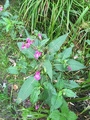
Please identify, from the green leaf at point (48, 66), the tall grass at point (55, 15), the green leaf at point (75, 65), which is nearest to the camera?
the green leaf at point (48, 66)

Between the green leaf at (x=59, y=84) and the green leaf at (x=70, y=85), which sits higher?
the green leaf at (x=59, y=84)

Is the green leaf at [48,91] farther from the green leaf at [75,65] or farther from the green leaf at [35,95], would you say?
the green leaf at [75,65]

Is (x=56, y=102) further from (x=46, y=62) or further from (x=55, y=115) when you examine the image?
(x=46, y=62)

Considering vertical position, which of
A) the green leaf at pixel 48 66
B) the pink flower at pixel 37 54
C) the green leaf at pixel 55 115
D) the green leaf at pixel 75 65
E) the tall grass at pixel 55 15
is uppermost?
the tall grass at pixel 55 15

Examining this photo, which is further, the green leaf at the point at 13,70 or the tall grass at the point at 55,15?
the tall grass at the point at 55,15

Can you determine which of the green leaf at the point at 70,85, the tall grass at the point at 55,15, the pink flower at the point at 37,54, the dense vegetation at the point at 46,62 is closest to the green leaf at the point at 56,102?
the dense vegetation at the point at 46,62

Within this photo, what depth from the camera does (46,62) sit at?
1539mm

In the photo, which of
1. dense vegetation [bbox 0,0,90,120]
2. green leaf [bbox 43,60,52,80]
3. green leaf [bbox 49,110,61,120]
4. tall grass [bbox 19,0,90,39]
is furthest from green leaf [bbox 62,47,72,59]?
tall grass [bbox 19,0,90,39]

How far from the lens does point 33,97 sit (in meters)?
1.52

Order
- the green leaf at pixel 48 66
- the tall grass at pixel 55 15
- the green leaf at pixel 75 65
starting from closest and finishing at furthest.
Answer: the green leaf at pixel 48 66 < the green leaf at pixel 75 65 < the tall grass at pixel 55 15

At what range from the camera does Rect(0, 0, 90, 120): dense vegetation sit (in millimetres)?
1566

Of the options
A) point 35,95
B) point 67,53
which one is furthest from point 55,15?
point 35,95

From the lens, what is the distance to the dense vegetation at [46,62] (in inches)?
61.7

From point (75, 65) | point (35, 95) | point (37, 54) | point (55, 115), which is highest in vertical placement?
point (37, 54)
